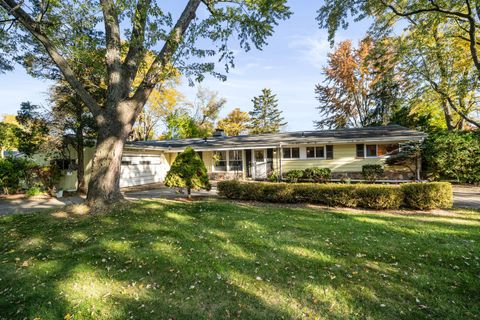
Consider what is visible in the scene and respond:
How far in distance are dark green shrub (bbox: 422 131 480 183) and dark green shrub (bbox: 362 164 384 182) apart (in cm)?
254

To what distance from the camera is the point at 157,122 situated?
31047 millimetres

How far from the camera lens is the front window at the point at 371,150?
1577 cm

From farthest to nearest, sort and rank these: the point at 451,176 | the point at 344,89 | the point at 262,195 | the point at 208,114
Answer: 1. the point at 208,114
2. the point at 344,89
3. the point at 451,176
4. the point at 262,195

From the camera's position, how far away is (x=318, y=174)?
1578 centimetres

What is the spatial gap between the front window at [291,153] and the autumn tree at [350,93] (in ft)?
42.8

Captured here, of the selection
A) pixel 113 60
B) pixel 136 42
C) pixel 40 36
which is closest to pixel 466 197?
pixel 136 42

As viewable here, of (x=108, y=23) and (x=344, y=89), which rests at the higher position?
(x=344, y=89)

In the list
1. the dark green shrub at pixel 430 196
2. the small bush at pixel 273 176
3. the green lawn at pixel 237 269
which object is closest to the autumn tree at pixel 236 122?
the small bush at pixel 273 176

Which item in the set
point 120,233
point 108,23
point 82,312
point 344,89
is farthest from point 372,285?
point 344,89

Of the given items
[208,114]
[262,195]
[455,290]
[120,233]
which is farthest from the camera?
[208,114]

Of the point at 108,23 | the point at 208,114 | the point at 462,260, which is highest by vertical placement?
the point at 208,114

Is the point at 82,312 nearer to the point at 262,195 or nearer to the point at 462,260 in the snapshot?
the point at 462,260

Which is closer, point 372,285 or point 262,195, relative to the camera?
point 372,285

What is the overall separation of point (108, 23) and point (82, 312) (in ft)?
25.2
